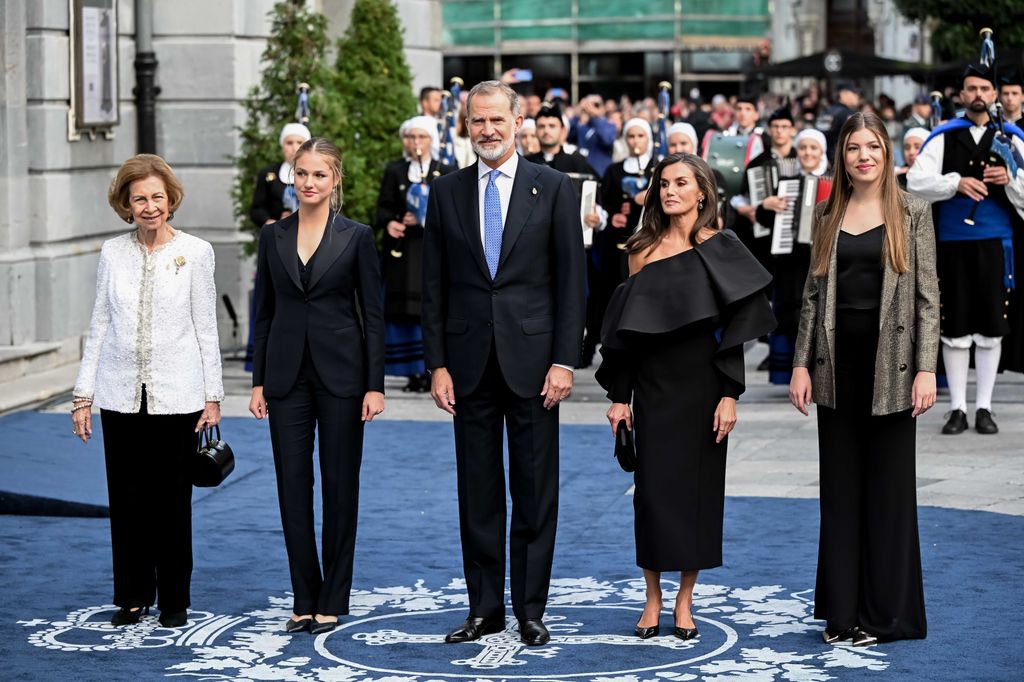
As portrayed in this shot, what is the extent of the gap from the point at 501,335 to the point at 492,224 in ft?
1.34

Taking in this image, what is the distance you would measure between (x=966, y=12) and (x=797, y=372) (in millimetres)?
34409

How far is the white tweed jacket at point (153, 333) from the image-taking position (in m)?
7.61

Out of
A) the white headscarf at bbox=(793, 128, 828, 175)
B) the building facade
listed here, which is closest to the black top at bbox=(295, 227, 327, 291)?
the white headscarf at bbox=(793, 128, 828, 175)

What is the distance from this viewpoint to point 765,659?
7066 millimetres

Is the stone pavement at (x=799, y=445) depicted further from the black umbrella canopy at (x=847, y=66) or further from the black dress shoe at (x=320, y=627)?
the black umbrella canopy at (x=847, y=66)

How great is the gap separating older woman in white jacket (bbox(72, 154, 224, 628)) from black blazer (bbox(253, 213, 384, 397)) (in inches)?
9.7

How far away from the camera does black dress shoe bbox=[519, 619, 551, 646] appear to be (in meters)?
7.31

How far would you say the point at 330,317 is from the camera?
761cm

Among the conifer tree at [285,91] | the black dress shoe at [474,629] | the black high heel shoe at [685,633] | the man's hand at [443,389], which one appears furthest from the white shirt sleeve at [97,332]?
the conifer tree at [285,91]

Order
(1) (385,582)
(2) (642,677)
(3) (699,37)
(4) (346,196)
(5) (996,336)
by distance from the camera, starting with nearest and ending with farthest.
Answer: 1. (2) (642,677)
2. (1) (385,582)
3. (5) (996,336)
4. (4) (346,196)
5. (3) (699,37)

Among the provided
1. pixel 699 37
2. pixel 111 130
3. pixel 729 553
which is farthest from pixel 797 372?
pixel 699 37

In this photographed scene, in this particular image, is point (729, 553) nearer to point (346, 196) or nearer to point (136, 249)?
point (136, 249)

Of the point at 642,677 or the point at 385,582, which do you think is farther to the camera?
the point at 385,582

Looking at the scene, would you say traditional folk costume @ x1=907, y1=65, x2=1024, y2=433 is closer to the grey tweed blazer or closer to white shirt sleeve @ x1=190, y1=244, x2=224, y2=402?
the grey tweed blazer
